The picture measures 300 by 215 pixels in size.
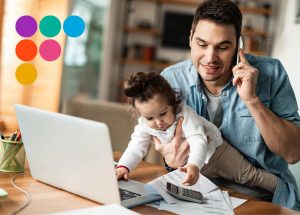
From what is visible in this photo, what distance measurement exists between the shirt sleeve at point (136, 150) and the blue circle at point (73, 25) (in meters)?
0.45

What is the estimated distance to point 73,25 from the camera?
1625 millimetres

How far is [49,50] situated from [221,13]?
0.67m

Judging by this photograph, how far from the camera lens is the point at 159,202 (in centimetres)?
115

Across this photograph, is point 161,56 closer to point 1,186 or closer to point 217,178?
point 217,178

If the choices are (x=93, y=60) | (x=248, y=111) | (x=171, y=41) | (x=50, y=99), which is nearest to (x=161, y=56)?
(x=171, y=41)

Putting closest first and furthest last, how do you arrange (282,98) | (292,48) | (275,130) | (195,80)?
(275,130), (282,98), (195,80), (292,48)

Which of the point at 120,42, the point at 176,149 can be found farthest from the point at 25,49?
the point at 120,42

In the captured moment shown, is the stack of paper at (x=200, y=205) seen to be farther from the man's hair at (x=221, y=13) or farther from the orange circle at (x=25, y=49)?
the orange circle at (x=25, y=49)

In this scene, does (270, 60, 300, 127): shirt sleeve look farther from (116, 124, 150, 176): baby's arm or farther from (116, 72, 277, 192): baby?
(116, 124, 150, 176): baby's arm

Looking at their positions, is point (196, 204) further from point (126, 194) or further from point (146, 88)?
point (146, 88)

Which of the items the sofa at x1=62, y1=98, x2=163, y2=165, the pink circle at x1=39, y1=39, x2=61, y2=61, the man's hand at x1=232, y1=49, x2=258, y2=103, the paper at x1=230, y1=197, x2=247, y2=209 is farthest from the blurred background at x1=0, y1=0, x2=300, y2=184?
the paper at x1=230, y1=197, x2=247, y2=209

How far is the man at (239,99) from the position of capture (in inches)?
60.0

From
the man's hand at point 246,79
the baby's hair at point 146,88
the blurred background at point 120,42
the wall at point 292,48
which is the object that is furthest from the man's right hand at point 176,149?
the blurred background at point 120,42

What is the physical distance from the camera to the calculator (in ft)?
3.82
